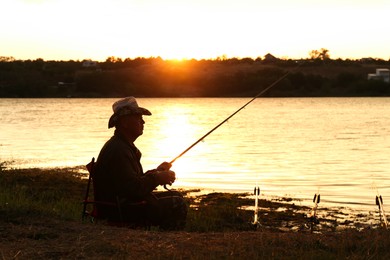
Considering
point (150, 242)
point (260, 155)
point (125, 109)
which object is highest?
point (125, 109)

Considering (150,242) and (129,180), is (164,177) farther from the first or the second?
(150,242)

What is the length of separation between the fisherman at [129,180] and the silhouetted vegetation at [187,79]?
84.0 meters

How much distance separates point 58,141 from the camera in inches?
1216

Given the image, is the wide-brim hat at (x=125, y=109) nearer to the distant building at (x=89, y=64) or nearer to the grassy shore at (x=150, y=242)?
the grassy shore at (x=150, y=242)

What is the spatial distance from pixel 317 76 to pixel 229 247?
3456 inches

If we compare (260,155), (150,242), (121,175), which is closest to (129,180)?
(121,175)

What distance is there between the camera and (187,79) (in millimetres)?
103375

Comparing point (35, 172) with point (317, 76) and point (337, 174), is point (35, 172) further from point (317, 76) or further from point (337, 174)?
point (317, 76)

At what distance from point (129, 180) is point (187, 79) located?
315 feet

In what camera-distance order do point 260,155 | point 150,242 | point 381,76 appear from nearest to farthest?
point 150,242 < point 260,155 < point 381,76

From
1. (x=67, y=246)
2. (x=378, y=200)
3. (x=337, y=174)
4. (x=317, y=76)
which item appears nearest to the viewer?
(x=67, y=246)

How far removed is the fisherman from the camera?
7695 millimetres

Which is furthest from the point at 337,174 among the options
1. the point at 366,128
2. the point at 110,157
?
the point at 366,128

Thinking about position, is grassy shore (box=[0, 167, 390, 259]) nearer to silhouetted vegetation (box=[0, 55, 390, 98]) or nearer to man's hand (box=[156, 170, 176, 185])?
man's hand (box=[156, 170, 176, 185])
